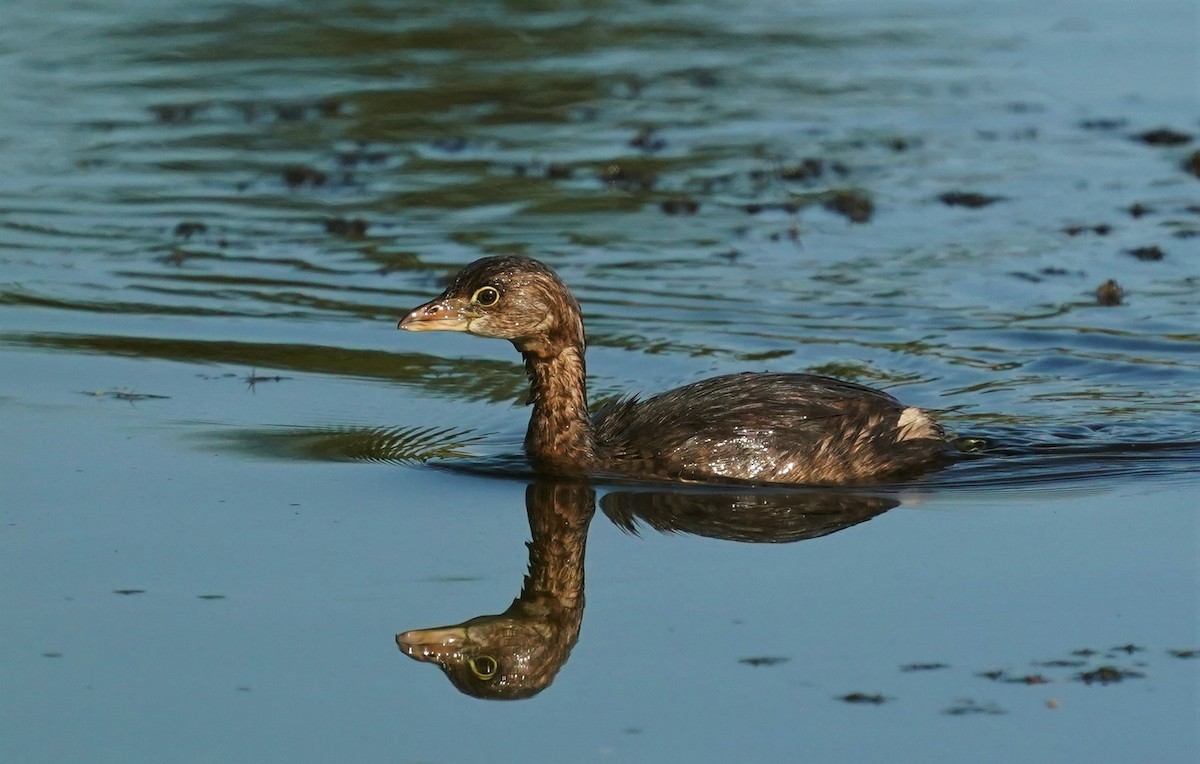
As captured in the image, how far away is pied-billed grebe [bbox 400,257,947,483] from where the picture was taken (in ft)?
34.0

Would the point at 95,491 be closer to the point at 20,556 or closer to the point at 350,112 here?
the point at 20,556

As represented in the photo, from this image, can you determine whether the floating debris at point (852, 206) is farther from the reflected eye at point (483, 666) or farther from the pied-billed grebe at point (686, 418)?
the reflected eye at point (483, 666)

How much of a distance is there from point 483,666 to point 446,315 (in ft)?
9.87

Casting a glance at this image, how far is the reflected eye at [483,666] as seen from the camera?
7742 millimetres

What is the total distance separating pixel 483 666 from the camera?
7.82 metres

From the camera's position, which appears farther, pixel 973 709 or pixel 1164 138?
pixel 1164 138

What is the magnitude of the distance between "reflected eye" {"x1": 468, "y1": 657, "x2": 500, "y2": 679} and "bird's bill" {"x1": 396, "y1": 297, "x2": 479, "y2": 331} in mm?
2858

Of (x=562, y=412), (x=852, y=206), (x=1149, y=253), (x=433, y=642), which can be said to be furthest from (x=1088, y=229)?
(x=433, y=642)

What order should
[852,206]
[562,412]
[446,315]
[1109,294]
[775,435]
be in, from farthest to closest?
[852,206] < [1109,294] < [562,412] < [446,315] < [775,435]

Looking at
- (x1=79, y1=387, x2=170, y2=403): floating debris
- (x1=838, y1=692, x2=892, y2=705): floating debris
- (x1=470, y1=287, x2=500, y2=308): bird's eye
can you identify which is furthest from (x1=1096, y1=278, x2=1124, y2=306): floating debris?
(x1=838, y1=692, x2=892, y2=705): floating debris

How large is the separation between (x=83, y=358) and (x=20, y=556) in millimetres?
3837

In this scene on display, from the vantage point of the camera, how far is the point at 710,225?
16.0 m

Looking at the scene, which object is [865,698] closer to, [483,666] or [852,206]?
[483,666]

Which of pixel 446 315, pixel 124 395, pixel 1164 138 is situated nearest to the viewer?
pixel 446 315
